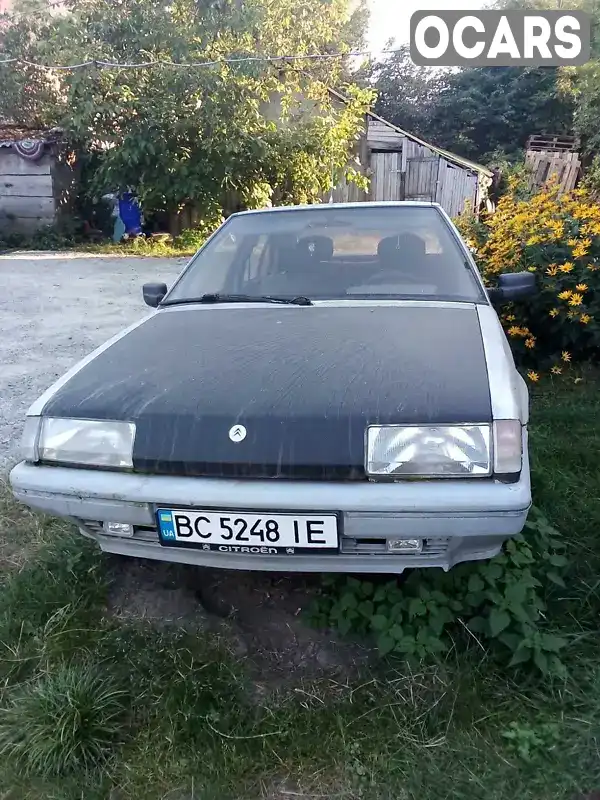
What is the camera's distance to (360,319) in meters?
2.47

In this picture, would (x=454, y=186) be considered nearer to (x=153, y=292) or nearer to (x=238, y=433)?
(x=153, y=292)

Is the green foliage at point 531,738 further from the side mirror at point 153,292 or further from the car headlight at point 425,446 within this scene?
the side mirror at point 153,292

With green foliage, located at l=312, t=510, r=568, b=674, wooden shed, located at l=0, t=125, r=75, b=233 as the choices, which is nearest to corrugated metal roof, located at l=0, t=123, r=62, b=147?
wooden shed, located at l=0, t=125, r=75, b=233

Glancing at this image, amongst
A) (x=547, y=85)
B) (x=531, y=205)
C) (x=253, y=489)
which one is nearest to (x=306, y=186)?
(x=531, y=205)

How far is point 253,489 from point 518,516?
738mm

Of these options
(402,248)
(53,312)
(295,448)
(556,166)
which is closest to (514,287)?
(402,248)

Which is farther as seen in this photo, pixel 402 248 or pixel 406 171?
pixel 406 171

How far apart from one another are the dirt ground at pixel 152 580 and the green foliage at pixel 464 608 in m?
0.13

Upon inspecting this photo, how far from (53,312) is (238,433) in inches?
238

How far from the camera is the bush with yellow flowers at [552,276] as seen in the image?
12.9 feet

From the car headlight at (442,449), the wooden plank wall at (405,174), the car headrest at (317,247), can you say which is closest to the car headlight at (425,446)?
the car headlight at (442,449)

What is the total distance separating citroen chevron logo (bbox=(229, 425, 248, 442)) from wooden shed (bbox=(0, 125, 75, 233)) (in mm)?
12862

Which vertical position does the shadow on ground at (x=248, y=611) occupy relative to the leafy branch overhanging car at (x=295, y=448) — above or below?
below

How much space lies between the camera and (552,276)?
4039 millimetres
